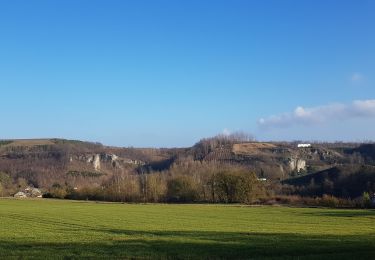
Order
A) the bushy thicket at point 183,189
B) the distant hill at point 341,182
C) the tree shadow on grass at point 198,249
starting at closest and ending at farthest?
the tree shadow on grass at point 198,249, the bushy thicket at point 183,189, the distant hill at point 341,182

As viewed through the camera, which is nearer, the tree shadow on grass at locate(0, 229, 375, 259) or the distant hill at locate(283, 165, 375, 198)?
the tree shadow on grass at locate(0, 229, 375, 259)

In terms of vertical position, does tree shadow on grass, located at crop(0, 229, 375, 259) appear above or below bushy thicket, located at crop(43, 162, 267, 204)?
above

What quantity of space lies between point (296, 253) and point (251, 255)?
233cm

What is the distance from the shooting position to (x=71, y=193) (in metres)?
152

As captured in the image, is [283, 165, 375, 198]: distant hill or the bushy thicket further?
[283, 165, 375, 198]: distant hill

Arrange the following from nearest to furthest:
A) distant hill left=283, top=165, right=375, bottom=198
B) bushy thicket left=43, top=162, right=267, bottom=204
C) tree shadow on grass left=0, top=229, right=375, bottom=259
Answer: tree shadow on grass left=0, top=229, right=375, bottom=259
bushy thicket left=43, top=162, right=267, bottom=204
distant hill left=283, top=165, right=375, bottom=198

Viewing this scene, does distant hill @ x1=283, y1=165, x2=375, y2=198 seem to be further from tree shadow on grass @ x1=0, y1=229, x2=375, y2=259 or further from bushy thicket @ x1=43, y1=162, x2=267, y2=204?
tree shadow on grass @ x1=0, y1=229, x2=375, y2=259

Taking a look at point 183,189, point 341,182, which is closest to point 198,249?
point 183,189

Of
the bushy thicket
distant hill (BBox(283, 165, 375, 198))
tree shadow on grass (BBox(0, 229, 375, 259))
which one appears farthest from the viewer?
distant hill (BBox(283, 165, 375, 198))

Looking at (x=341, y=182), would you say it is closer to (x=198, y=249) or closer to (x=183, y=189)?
(x=183, y=189)

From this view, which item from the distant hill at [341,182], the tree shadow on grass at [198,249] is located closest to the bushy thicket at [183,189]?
the distant hill at [341,182]

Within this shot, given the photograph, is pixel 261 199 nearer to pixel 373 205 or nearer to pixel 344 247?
pixel 373 205

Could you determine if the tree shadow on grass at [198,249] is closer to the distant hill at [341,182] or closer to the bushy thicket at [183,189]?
the bushy thicket at [183,189]

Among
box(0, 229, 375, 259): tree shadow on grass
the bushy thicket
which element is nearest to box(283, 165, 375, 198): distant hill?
the bushy thicket
